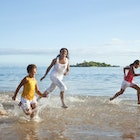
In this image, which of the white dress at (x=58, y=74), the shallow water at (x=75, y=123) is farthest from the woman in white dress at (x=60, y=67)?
the shallow water at (x=75, y=123)

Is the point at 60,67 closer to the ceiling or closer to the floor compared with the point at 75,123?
closer to the ceiling

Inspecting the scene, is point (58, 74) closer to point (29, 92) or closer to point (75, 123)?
point (29, 92)

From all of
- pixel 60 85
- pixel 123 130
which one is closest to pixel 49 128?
pixel 123 130

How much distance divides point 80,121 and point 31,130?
158 cm

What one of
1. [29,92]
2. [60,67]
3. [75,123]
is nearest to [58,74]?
[60,67]

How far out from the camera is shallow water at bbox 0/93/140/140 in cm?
723

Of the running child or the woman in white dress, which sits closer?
the running child

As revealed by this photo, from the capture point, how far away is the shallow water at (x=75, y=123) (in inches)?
285

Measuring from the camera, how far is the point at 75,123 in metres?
8.64

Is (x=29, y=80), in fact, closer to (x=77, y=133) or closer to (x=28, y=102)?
(x=28, y=102)

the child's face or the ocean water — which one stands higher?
the child's face

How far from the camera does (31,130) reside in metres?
7.78

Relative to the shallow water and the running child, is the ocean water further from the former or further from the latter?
the running child

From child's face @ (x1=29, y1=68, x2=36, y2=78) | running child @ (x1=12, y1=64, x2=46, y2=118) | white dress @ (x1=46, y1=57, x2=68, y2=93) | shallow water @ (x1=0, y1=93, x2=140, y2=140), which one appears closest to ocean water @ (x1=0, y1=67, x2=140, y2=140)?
shallow water @ (x1=0, y1=93, x2=140, y2=140)
